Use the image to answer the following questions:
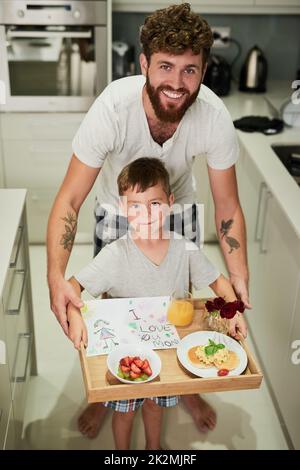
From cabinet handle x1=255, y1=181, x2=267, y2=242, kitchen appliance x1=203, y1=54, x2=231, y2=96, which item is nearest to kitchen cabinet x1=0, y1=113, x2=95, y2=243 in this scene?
kitchen appliance x1=203, y1=54, x2=231, y2=96

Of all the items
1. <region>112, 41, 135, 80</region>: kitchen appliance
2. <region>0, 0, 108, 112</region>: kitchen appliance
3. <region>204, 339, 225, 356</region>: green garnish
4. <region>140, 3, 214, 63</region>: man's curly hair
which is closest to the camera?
<region>140, 3, 214, 63</region>: man's curly hair

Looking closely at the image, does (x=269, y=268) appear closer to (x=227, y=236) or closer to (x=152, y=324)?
(x=227, y=236)

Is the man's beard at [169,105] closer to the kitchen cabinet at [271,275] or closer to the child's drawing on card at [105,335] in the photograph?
the child's drawing on card at [105,335]

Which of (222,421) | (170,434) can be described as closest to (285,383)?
(222,421)

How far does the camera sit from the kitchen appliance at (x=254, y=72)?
2.79 m

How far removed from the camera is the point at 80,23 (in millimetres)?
2355

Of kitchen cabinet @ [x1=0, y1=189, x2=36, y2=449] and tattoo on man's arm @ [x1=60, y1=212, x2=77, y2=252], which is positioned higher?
tattoo on man's arm @ [x1=60, y1=212, x2=77, y2=252]

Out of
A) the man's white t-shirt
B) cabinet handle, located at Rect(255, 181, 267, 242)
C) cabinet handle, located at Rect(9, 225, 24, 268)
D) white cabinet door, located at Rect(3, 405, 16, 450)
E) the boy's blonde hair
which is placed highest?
the man's white t-shirt

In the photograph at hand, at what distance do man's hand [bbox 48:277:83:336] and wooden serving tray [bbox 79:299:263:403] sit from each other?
0.29 feet

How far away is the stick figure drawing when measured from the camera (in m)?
1.40

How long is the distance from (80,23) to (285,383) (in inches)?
58.2

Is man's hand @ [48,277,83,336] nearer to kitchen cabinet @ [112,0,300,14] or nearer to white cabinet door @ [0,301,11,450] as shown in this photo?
white cabinet door @ [0,301,11,450]

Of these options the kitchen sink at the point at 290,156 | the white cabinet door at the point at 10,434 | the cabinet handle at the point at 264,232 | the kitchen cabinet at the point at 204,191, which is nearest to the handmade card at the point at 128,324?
the white cabinet door at the point at 10,434

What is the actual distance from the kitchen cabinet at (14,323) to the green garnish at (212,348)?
472 millimetres
